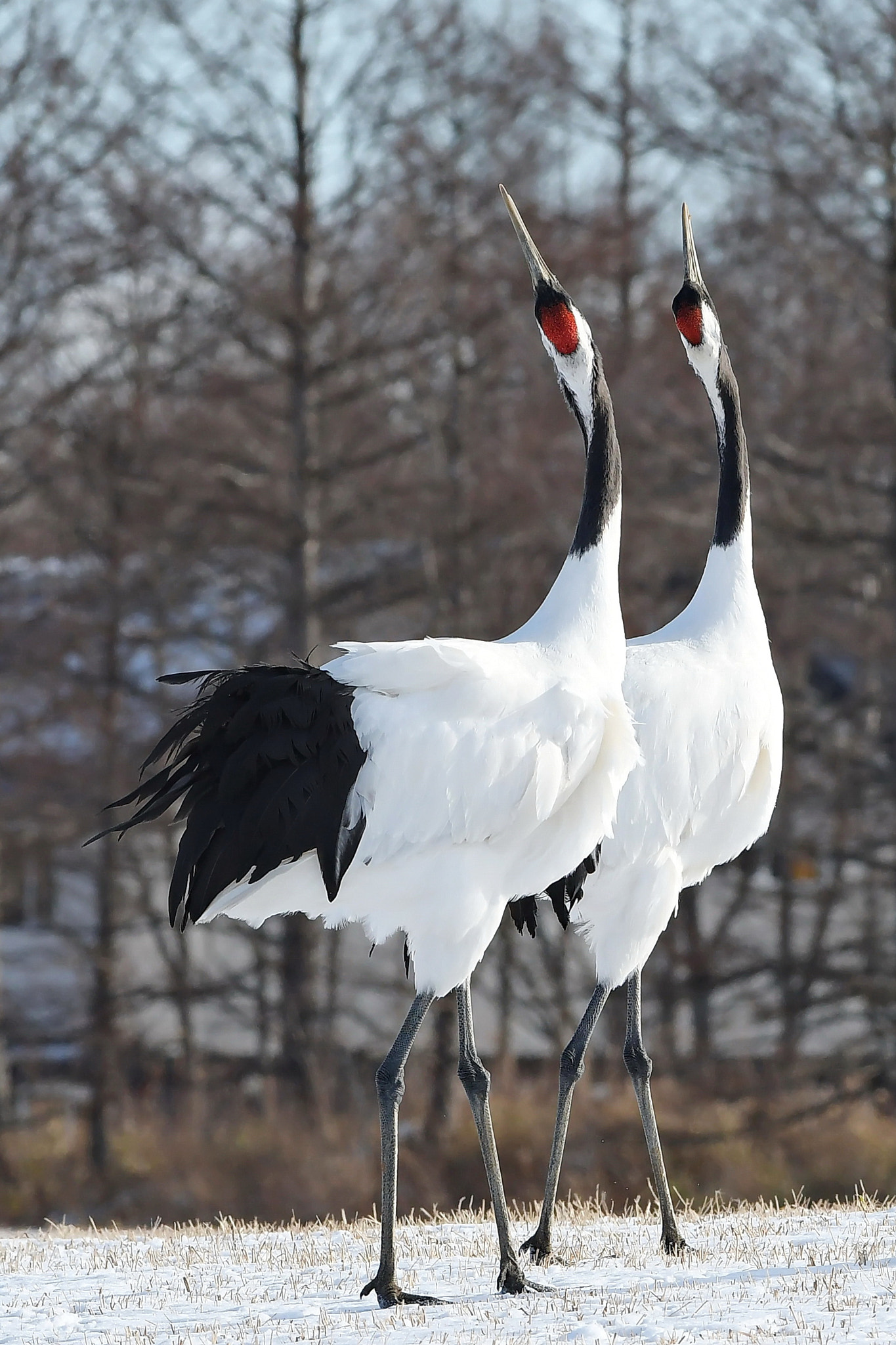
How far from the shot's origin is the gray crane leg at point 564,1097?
563cm

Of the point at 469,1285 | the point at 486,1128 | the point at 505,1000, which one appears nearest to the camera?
the point at 469,1285

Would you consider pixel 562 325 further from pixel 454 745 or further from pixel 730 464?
pixel 454 745

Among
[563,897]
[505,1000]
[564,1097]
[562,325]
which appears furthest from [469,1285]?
[505,1000]

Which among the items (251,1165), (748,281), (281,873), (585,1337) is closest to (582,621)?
(281,873)

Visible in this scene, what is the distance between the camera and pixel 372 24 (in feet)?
45.7

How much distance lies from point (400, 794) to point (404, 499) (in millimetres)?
10774

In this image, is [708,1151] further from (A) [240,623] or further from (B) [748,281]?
(B) [748,281]

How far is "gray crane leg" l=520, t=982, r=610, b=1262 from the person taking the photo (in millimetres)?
5629

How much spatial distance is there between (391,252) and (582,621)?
9.74m

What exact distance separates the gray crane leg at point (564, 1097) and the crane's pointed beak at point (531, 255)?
2351mm

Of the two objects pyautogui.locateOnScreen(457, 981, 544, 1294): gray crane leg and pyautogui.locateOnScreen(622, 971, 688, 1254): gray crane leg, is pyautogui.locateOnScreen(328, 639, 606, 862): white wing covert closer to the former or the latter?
pyautogui.locateOnScreen(457, 981, 544, 1294): gray crane leg

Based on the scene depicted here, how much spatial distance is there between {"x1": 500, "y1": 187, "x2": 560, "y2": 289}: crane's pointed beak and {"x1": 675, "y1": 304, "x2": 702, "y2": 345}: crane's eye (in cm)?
82

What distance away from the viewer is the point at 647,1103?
590cm

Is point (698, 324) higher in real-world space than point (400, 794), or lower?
higher
